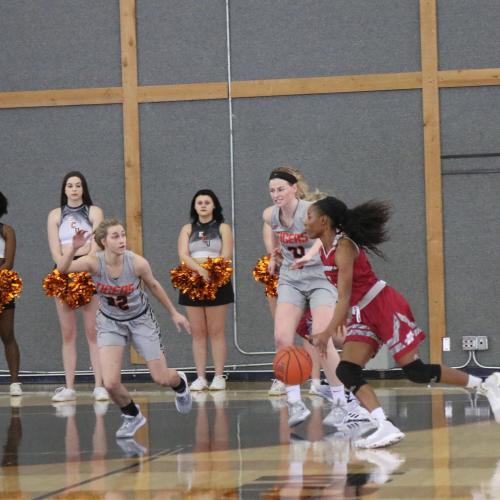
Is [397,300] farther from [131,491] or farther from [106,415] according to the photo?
[106,415]

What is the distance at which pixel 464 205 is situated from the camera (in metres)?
12.8

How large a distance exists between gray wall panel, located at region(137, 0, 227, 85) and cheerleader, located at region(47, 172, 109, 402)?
2741 millimetres

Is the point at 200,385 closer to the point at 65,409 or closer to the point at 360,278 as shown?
the point at 65,409

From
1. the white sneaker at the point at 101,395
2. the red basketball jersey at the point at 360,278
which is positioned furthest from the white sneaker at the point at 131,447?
the white sneaker at the point at 101,395

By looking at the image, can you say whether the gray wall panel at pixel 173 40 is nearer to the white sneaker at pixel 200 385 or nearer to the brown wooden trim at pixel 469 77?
the brown wooden trim at pixel 469 77

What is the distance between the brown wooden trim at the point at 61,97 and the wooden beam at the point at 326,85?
4.47 feet

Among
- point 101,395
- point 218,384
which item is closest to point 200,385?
point 218,384

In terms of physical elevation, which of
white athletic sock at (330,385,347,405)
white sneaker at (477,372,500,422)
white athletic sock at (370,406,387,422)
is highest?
white sneaker at (477,372,500,422)

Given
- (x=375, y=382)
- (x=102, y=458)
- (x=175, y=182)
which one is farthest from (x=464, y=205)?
(x=102, y=458)

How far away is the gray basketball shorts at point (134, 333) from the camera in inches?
329

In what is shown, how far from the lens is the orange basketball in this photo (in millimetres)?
7961

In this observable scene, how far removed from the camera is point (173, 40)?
1344 centimetres

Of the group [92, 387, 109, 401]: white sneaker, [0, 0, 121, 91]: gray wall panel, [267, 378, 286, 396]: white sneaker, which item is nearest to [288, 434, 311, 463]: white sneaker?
[267, 378, 286, 396]: white sneaker

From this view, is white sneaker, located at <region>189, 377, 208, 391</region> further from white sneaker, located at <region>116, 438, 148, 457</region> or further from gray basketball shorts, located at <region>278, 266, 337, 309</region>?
white sneaker, located at <region>116, 438, 148, 457</region>
